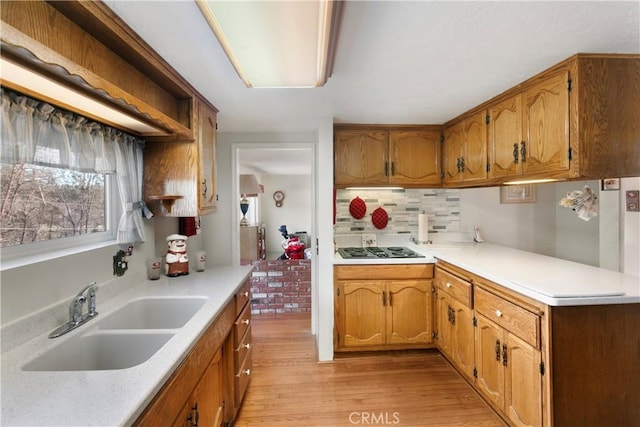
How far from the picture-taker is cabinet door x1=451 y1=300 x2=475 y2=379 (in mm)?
2094

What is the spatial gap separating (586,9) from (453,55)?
1.60 feet

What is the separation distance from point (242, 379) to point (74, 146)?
1690 millimetres

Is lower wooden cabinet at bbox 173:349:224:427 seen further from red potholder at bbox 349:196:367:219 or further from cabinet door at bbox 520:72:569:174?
cabinet door at bbox 520:72:569:174

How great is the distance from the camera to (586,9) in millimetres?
1108

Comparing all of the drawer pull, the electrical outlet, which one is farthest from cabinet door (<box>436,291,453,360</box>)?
the electrical outlet

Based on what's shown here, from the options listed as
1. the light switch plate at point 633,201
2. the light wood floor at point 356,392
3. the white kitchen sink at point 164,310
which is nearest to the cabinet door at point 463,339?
the light wood floor at point 356,392

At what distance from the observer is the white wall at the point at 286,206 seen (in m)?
7.50

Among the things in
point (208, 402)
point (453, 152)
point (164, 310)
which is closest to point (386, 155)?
point (453, 152)

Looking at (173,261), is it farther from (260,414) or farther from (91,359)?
(260,414)

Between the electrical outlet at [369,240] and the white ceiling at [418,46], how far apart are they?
4.65 feet

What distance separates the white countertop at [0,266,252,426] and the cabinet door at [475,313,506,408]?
69.0 inches

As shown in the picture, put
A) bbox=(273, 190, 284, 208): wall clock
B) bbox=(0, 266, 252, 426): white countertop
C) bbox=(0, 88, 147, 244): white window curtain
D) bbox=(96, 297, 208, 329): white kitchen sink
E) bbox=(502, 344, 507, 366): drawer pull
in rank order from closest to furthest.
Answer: bbox=(0, 266, 252, 426): white countertop
bbox=(0, 88, 147, 244): white window curtain
bbox=(96, 297, 208, 329): white kitchen sink
bbox=(502, 344, 507, 366): drawer pull
bbox=(273, 190, 284, 208): wall clock

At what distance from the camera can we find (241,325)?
6.46 ft

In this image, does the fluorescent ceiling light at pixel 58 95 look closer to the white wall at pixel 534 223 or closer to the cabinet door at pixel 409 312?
the cabinet door at pixel 409 312
